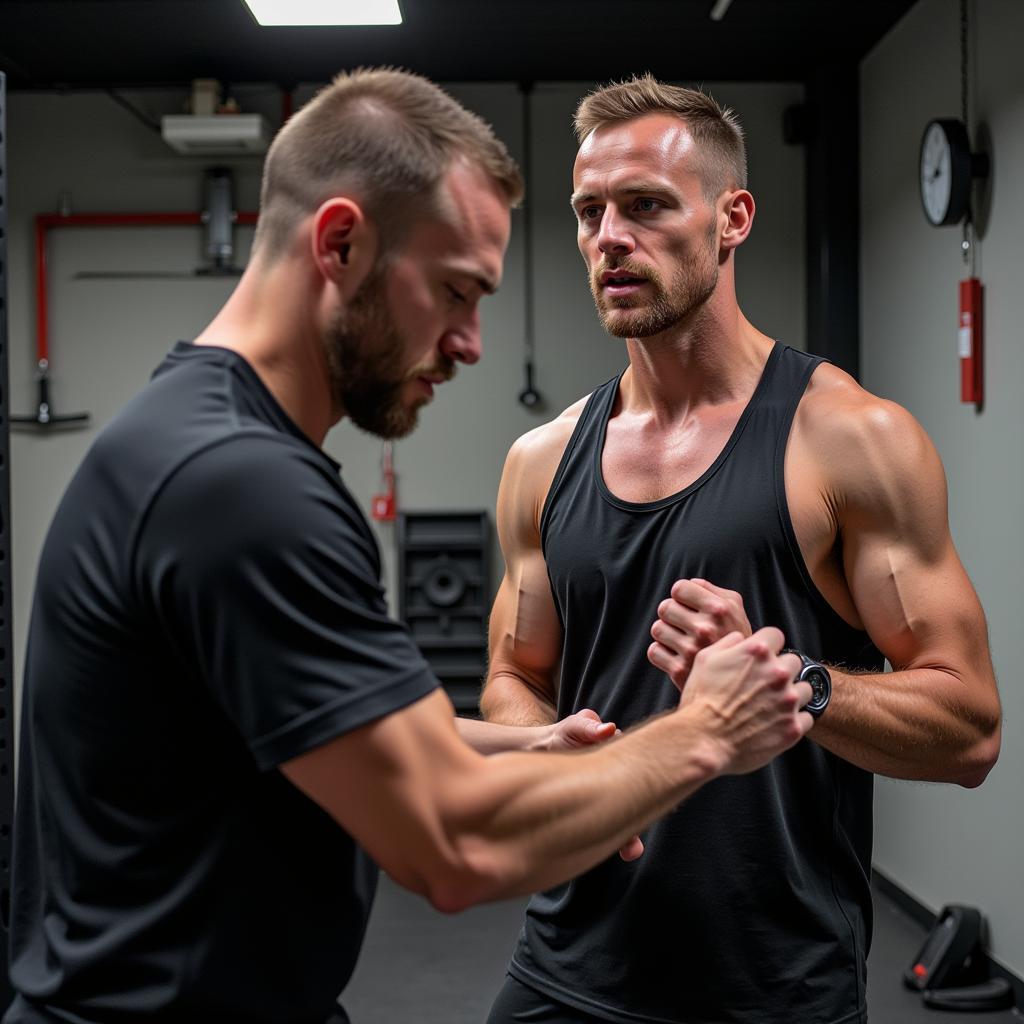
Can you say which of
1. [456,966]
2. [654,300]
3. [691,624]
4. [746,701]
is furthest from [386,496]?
[746,701]

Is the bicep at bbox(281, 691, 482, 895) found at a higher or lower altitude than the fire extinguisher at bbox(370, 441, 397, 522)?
lower

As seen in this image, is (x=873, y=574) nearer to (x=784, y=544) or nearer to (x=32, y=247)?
(x=784, y=544)

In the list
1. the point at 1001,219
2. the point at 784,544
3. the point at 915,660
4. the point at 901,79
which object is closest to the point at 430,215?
the point at 784,544

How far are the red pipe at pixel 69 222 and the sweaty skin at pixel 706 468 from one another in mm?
3549

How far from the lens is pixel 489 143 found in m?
1.18

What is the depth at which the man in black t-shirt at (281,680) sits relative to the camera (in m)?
0.97

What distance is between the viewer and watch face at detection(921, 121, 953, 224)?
Result: 367 cm

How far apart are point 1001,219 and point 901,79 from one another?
1.05m

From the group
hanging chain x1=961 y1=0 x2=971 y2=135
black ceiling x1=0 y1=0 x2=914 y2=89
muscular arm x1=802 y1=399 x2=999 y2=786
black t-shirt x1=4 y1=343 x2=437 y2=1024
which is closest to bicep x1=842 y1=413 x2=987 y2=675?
muscular arm x1=802 y1=399 x2=999 y2=786

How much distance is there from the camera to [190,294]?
5184 mm

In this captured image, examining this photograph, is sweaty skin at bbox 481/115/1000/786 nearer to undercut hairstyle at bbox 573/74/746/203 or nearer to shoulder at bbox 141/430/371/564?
undercut hairstyle at bbox 573/74/746/203

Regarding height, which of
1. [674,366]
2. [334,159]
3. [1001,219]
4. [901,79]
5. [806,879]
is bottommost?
[806,879]

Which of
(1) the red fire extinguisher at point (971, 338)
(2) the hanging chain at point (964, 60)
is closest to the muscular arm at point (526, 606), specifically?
(1) the red fire extinguisher at point (971, 338)

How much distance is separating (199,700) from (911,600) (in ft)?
3.24
